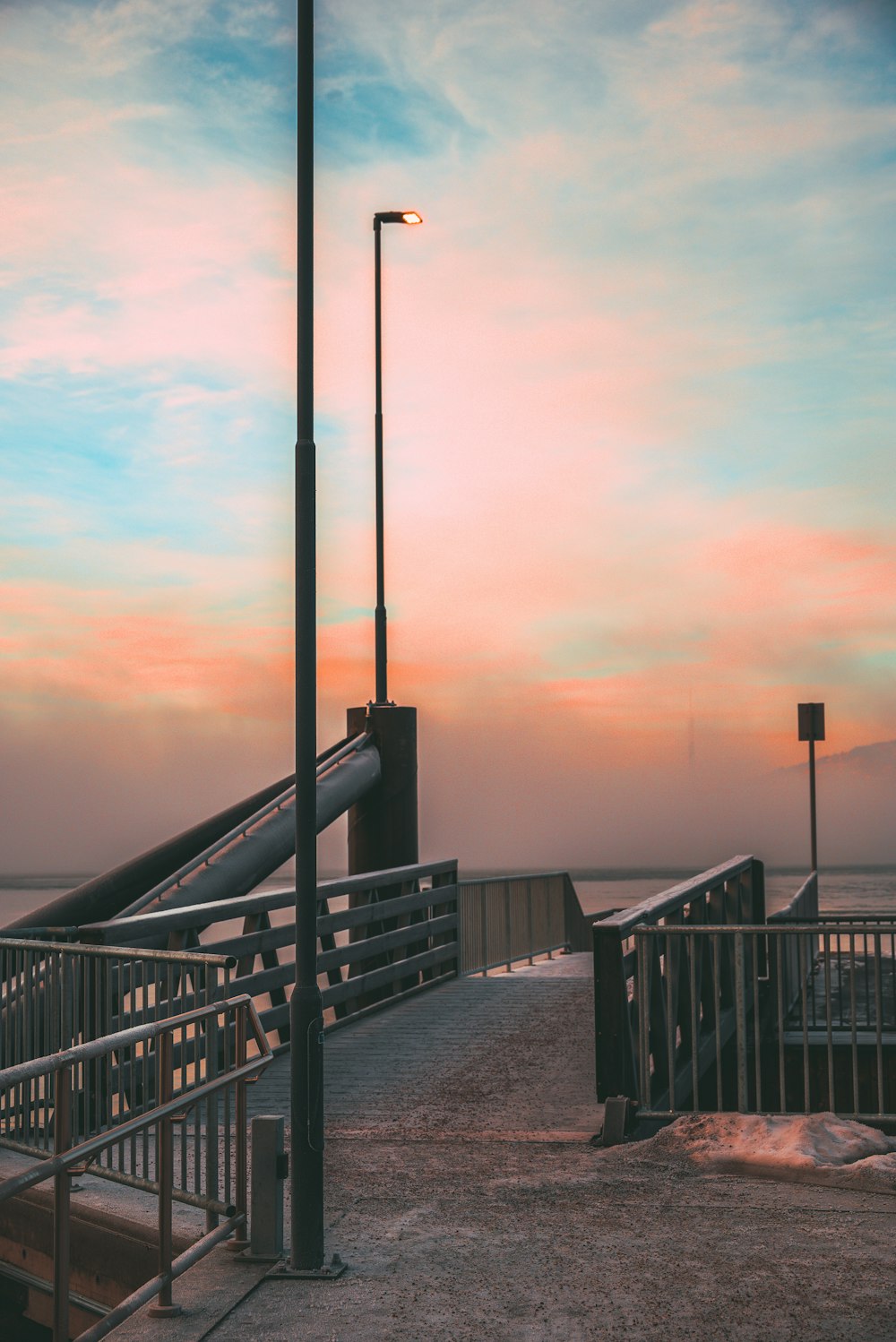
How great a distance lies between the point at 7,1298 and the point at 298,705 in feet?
17.5

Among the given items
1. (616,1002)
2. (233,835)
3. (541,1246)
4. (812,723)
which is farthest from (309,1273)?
(812,723)

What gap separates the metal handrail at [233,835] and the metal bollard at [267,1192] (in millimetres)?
5448

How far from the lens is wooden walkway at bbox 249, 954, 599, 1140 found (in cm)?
904

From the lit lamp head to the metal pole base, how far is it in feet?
50.3

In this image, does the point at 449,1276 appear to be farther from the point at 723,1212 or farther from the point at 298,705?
the point at 298,705

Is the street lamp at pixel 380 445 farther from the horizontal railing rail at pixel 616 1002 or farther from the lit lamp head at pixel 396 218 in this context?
the horizontal railing rail at pixel 616 1002

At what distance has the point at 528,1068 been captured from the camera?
35.7 feet

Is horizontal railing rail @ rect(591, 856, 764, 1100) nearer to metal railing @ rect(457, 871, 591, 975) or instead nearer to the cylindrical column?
the cylindrical column

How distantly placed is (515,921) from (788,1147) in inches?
510

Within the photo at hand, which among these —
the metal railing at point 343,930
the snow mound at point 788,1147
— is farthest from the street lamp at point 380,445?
the snow mound at point 788,1147

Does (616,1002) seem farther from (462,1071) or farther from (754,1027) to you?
(462,1071)

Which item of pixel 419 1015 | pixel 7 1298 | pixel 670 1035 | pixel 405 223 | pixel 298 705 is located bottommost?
pixel 7 1298

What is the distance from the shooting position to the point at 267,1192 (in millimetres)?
6129

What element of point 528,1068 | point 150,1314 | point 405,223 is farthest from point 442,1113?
point 405,223
